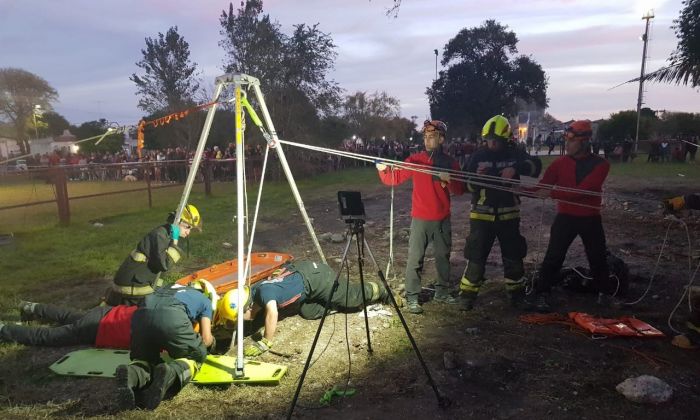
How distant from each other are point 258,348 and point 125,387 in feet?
4.04

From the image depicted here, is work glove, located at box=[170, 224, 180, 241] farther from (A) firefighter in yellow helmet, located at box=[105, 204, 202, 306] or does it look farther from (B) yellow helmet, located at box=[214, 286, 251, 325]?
(B) yellow helmet, located at box=[214, 286, 251, 325]

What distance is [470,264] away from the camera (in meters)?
4.72

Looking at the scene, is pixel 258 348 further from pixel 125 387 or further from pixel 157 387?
pixel 125 387

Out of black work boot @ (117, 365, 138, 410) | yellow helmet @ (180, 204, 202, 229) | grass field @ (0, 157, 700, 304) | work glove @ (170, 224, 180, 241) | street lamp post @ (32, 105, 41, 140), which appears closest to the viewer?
black work boot @ (117, 365, 138, 410)

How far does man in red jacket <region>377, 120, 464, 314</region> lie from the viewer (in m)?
4.73

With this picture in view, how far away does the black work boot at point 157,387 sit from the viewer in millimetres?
3076

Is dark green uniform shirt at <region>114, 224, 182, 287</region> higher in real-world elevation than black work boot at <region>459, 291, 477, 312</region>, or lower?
higher

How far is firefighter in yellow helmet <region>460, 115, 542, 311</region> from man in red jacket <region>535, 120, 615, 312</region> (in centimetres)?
26

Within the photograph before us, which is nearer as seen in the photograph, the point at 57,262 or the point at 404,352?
the point at 404,352

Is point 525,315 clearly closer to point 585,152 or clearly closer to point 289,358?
point 585,152

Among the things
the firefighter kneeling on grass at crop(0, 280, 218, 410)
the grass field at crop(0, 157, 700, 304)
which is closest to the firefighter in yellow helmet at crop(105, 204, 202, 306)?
the firefighter kneeling on grass at crop(0, 280, 218, 410)

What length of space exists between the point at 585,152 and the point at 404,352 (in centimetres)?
282

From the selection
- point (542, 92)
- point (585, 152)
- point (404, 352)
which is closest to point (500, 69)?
point (542, 92)

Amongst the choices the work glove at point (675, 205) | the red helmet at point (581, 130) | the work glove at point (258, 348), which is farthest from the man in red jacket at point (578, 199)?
the work glove at point (258, 348)
